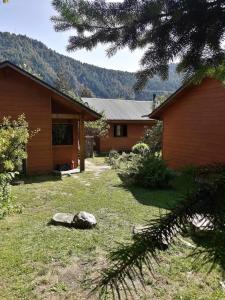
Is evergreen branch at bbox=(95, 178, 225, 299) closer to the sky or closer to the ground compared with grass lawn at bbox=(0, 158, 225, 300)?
closer to the sky

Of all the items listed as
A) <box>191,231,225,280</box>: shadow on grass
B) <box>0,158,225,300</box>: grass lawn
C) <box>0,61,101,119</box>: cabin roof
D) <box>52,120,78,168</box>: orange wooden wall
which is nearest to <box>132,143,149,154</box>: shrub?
<box>52,120,78,168</box>: orange wooden wall

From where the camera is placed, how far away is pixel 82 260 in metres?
5.93

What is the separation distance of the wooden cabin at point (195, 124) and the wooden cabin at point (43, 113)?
15.4 feet

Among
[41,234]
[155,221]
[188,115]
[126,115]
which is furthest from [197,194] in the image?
[126,115]

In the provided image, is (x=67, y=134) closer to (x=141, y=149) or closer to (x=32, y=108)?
(x=32, y=108)

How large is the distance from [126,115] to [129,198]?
21.3 meters

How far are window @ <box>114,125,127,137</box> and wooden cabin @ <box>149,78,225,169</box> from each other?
38.2 ft

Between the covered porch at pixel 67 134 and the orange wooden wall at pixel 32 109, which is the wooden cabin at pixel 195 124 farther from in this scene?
the orange wooden wall at pixel 32 109

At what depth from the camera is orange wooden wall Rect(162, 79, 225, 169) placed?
47.1ft

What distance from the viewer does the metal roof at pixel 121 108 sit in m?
31.2

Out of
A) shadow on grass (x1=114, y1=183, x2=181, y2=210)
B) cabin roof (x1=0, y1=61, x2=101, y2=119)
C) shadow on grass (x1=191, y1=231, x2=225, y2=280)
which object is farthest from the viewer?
cabin roof (x1=0, y1=61, x2=101, y2=119)

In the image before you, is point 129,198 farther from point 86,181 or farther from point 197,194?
point 197,194

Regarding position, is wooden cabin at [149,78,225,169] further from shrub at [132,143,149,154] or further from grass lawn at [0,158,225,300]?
grass lawn at [0,158,225,300]

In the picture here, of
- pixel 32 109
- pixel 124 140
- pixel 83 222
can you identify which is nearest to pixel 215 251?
pixel 83 222
